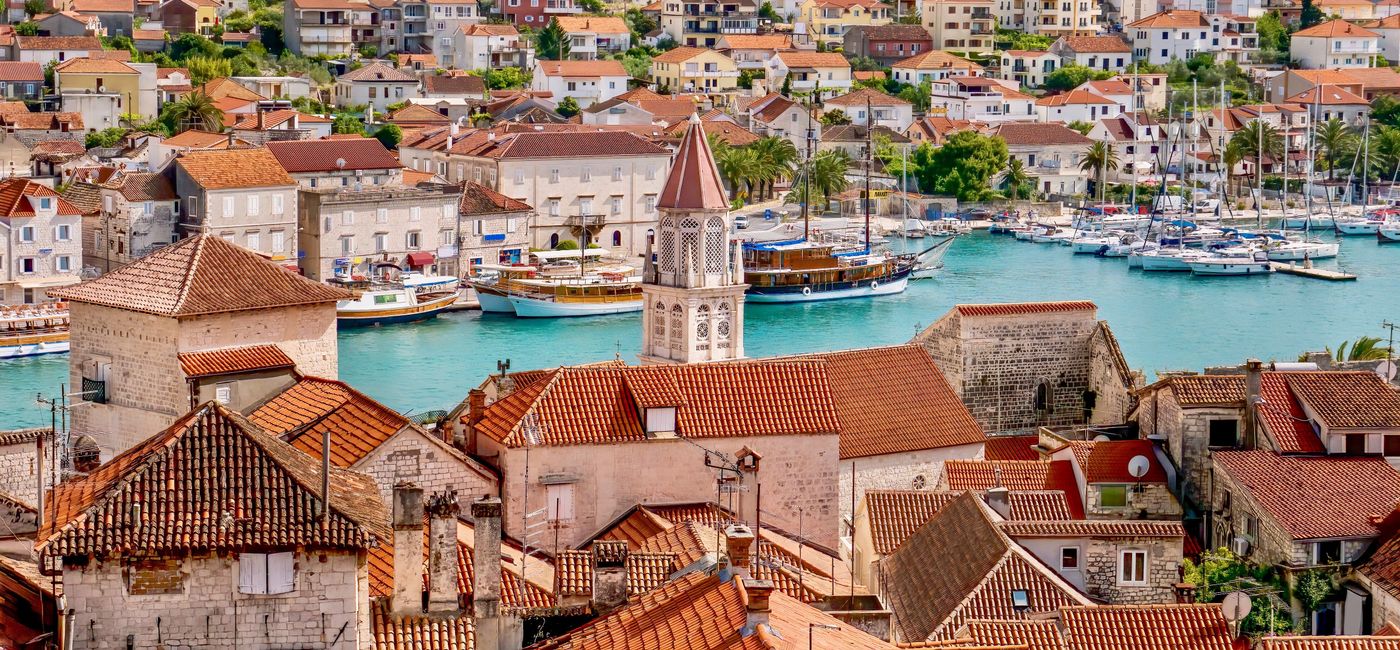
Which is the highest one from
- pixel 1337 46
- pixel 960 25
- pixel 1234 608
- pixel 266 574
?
pixel 960 25

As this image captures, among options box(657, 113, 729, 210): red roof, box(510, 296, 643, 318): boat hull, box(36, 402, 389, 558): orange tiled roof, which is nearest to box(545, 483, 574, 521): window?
box(36, 402, 389, 558): orange tiled roof

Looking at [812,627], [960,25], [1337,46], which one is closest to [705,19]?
[960,25]

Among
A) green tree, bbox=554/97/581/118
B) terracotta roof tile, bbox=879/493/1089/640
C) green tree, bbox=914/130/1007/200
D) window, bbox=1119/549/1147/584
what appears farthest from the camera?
green tree, bbox=554/97/581/118

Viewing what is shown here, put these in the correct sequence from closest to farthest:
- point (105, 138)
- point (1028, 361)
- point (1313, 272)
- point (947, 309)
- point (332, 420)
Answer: point (332, 420) < point (1028, 361) < point (947, 309) < point (1313, 272) < point (105, 138)

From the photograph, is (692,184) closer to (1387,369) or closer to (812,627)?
(1387,369)

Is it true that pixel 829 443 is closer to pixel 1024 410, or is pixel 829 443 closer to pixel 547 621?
pixel 547 621

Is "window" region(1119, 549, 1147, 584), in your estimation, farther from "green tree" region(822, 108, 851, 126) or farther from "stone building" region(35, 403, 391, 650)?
"green tree" region(822, 108, 851, 126)

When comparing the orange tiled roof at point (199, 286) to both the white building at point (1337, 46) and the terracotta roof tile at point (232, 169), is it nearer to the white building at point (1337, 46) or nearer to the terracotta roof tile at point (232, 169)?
the terracotta roof tile at point (232, 169)
